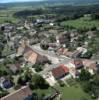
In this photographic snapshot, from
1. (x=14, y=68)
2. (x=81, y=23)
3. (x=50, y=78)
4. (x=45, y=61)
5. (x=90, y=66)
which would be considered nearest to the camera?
(x=50, y=78)

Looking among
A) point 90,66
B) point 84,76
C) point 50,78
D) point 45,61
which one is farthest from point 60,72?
point 45,61

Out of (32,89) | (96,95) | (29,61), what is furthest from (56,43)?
(96,95)

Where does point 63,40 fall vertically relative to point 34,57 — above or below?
below

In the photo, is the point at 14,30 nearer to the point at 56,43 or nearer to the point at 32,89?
the point at 56,43

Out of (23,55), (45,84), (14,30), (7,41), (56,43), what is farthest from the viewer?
(14,30)

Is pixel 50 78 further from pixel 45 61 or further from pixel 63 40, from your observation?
pixel 63 40

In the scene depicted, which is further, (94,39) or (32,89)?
(94,39)

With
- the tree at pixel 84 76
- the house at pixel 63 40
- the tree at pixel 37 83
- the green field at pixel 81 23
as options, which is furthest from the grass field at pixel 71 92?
the green field at pixel 81 23
